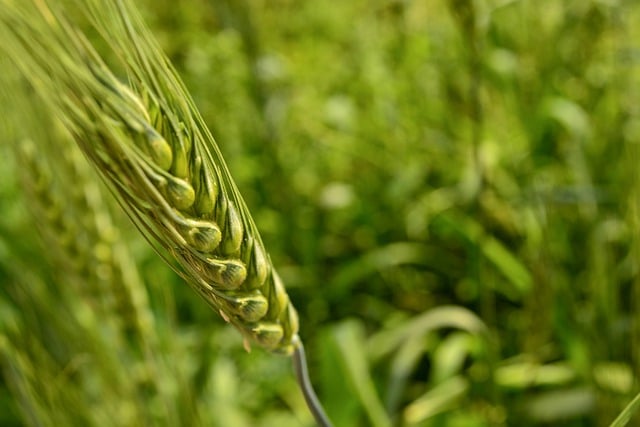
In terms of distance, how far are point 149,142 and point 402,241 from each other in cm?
147

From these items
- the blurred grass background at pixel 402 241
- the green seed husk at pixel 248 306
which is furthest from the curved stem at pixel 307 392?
the blurred grass background at pixel 402 241

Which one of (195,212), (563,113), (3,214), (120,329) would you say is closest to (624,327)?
(563,113)

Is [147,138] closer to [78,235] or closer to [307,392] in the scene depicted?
[307,392]

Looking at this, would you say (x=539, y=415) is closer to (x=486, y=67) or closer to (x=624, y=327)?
(x=624, y=327)

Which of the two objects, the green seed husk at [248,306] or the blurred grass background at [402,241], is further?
the blurred grass background at [402,241]

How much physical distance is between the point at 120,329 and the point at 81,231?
15 cm

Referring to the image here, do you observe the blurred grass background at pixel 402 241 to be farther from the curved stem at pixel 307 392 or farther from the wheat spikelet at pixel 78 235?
the curved stem at pixel 307 392

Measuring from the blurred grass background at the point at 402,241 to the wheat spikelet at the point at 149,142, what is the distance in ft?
1.25

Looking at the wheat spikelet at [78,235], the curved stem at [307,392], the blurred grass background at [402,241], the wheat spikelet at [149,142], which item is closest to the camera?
the wheat spikelet at [149,142]

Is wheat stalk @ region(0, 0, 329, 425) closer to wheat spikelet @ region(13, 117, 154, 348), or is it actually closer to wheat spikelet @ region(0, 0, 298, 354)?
wheat spikelet @ region(0, 0, 298, 354)

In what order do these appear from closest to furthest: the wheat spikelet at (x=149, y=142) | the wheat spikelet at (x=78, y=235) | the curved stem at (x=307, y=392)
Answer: the wheat spikelet at (x=149, y=142) < the curved stem at (x=307, y=392) < the wheat spikelet at (x=78, y=235)

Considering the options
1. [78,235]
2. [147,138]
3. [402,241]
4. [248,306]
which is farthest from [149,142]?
[402,241]

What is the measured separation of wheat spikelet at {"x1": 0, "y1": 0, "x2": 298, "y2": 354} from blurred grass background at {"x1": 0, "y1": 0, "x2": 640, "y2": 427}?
0.38 metres

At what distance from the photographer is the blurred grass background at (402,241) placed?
105cm
